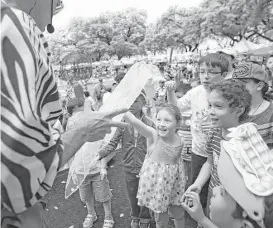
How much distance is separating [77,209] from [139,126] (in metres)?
→ 2.06

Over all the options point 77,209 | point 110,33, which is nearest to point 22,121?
point 77,209

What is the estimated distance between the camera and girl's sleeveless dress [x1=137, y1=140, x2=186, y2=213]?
→ 2.59m

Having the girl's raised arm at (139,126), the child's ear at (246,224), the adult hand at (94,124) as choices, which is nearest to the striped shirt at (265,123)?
the girl's raised arm at (139,126)

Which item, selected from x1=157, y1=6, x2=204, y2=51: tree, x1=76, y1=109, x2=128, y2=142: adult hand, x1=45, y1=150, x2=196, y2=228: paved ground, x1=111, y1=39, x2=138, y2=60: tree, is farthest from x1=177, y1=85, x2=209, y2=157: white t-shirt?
x1=111, y1=39, x2=138, y2=60: tree

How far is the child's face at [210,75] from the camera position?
2.98 meters

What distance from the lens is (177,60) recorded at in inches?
1395

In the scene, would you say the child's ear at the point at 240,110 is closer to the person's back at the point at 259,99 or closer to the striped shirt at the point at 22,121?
the person's back at the point at 259,99

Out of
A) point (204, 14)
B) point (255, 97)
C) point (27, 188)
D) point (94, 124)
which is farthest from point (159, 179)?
point (204, 14)

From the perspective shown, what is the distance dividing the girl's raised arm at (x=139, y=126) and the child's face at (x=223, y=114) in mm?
796

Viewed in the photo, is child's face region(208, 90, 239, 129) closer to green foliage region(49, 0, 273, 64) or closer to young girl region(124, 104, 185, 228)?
young girl region(124, 104, 185, 228)

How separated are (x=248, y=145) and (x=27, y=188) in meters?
1.08

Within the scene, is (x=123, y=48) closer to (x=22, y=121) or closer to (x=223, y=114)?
(x=223, y=114)

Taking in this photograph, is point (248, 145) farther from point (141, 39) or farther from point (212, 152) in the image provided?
point (141, 39)

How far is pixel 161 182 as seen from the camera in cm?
260
